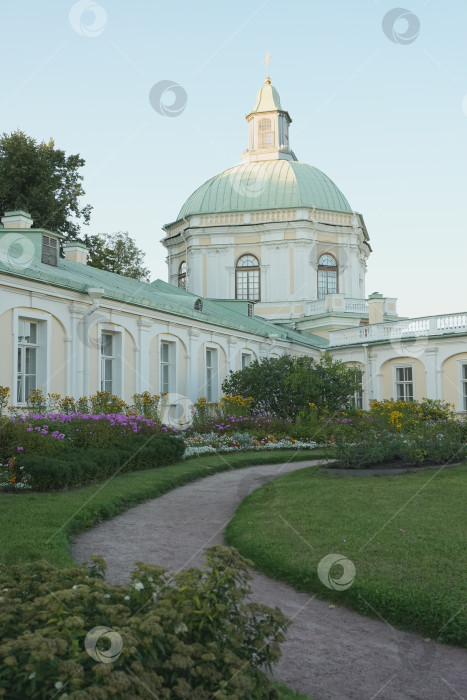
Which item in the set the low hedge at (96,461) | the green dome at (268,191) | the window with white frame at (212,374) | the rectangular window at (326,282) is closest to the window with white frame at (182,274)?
the green dome at (268,191)

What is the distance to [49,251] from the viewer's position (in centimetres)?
1927

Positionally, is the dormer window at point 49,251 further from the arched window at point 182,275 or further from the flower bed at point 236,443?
the arched window at point 182,275

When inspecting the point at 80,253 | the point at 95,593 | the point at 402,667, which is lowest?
the point at 402,667

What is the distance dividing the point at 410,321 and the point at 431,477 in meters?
18.6

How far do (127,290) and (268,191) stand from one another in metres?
21.9

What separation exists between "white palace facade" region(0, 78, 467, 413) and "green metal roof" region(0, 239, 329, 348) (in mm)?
75

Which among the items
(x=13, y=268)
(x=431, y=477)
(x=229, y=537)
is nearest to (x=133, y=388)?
(x=13, y=268)

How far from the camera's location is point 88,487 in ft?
37.7

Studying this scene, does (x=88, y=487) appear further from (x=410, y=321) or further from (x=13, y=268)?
(x=410, y=321)

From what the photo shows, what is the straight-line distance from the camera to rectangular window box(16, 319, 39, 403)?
16141mm

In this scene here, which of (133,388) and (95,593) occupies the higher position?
(133,388)

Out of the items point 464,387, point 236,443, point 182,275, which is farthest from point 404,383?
point 182,275

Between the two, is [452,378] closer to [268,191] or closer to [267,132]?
[268,191]

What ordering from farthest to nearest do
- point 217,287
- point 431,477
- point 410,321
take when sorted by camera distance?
point 217,287 → point 410,321 → point 431,477
